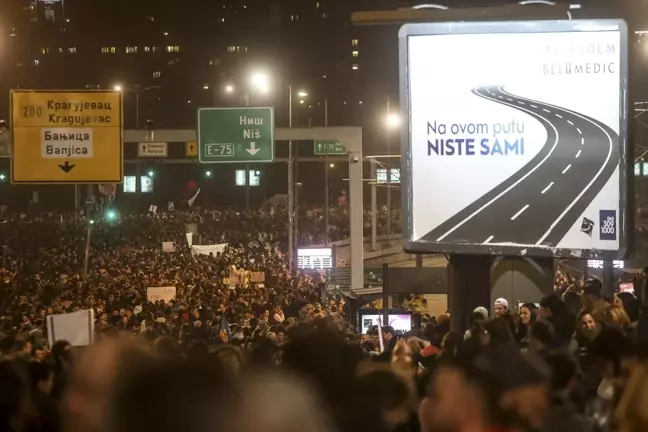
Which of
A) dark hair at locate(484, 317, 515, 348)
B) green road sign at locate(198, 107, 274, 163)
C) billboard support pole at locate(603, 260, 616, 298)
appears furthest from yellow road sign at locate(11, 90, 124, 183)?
dark hair at locate(484, 317, 515, 348)

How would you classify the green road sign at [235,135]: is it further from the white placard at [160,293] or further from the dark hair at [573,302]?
the dark hair at [573,302]

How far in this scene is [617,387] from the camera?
526 cm

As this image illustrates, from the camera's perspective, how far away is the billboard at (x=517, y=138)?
29.6 ft

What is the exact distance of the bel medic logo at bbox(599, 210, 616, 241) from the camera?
9086mm

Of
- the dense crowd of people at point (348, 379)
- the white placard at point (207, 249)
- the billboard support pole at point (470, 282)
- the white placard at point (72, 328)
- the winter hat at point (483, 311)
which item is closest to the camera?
the dense crowd of people at point (348, 379)

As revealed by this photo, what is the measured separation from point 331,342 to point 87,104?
13.8 m

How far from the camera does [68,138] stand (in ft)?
56.5

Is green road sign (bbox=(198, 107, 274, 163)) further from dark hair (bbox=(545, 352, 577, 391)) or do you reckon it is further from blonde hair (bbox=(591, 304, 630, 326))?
dark hair (bbox=(545, 352, 577, 391))

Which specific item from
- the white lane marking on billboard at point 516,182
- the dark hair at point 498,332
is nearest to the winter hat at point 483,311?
the white lane marking on billboard at point 516,182

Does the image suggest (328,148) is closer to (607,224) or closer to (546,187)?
(546,187)

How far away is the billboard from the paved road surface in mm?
10

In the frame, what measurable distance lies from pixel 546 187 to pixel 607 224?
72 centimetres

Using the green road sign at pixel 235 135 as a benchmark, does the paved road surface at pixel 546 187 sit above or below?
below

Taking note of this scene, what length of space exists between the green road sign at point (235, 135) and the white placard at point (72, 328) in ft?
41.3
